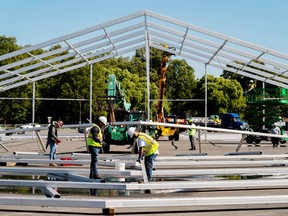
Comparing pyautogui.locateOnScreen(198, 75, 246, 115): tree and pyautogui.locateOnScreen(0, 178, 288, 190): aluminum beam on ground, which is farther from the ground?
pyautogui.locateOnScreen(198, 75, 246, 115): tree

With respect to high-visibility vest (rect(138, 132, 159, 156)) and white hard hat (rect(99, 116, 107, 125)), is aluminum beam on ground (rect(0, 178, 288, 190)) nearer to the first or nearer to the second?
high-visibility vest (rect(138, 132, 159, 156))

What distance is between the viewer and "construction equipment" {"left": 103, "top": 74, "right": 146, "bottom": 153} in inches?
1090

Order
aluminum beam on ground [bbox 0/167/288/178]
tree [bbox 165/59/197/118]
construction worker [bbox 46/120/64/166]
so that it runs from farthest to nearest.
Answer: tree [bbox 165/59/197/118], construction worker [bbox 46/120/64/166], aluminum beam on ground [bbox 0/167/288/178]

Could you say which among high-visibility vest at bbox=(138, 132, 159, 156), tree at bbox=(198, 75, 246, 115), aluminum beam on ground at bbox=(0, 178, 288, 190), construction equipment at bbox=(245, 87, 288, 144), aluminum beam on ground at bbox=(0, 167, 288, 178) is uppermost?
tree at bbox=(198, 75, 246, 115)

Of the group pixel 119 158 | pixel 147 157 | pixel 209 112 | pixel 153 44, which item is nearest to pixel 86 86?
pixel 209 112

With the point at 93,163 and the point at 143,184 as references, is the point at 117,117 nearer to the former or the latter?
the point at 93,163

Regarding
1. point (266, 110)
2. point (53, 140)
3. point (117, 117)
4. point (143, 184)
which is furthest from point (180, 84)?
point (143, 184)

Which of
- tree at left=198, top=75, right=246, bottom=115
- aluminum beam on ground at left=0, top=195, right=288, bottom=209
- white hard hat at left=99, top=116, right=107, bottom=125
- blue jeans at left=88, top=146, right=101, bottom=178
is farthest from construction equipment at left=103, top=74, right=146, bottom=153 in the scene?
tree at left=198, top=75, right=246, bottom=115

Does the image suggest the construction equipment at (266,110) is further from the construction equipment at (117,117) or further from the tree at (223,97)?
the tree at (223,97)

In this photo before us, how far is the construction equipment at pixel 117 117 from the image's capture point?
27.7m

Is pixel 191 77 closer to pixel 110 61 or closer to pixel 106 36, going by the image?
pixel 110 61

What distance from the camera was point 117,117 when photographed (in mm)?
31750

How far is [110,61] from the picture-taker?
8969cm

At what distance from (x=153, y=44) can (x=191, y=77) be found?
56.5 metres
